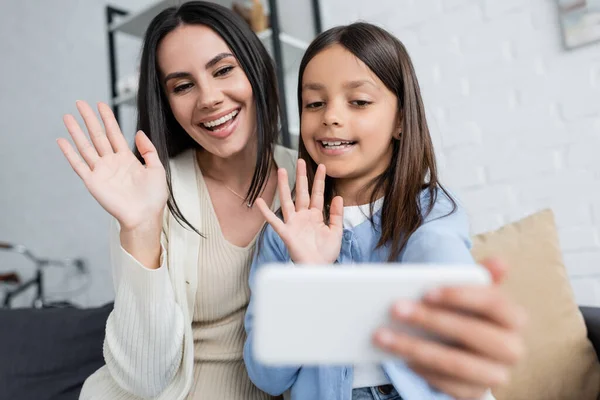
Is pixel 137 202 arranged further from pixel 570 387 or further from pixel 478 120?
pixel 478 120

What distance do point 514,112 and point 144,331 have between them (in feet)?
3.99

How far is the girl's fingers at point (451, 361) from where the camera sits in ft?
1.28

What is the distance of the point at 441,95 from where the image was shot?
1607 millimetres

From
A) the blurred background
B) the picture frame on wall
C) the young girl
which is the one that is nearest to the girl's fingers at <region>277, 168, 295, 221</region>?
the young girl

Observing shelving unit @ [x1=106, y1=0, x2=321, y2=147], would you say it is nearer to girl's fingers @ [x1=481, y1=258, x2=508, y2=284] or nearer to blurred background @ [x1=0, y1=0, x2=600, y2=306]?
blurred background @ [x1=0, y1=0, x2=600, y2=306]

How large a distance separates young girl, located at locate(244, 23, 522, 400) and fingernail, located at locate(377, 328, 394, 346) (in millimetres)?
268

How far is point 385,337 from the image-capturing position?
38cm

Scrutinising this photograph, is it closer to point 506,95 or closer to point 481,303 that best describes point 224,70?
point 481,303

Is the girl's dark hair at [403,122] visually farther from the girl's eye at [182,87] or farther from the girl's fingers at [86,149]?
the girl's fingers at [86,149]

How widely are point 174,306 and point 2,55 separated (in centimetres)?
330

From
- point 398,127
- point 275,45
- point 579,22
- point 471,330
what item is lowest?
point 471,330

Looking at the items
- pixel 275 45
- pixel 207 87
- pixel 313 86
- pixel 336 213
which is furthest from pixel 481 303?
pixel 275 45

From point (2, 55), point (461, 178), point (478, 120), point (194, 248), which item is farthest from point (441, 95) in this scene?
point (2, 55)

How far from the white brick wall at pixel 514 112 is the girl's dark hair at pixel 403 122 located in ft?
2.23
